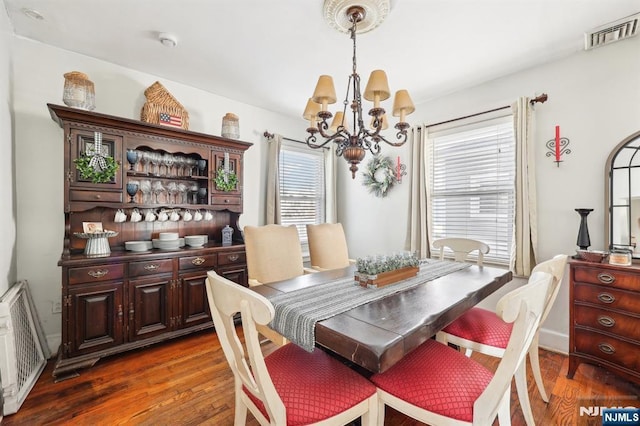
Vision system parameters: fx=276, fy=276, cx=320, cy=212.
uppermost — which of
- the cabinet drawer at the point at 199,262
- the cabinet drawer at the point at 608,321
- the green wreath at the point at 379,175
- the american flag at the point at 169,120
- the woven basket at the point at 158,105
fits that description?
the woven basket at the point at 158,105

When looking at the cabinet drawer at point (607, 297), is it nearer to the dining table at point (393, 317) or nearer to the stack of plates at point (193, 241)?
the dining table at point (393, 317)

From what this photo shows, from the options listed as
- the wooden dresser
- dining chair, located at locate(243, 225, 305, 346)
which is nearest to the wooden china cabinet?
dining chair, located at locate(243, 225, 305, 346)

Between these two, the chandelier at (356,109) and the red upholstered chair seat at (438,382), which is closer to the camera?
the red upholstered chair seat at (438,382)

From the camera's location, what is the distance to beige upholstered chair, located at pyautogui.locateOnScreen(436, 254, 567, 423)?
4.84 feet

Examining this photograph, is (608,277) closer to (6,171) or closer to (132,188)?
(132,188)

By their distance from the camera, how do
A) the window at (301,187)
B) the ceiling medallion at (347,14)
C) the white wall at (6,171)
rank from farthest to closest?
the window at (301,187) → the white wall at (6,171) → the ceiling medallion at (347,14)

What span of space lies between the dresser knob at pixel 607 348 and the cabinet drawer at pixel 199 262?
3207 millimetres

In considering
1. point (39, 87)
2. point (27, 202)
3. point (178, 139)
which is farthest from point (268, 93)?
point (27, 202)

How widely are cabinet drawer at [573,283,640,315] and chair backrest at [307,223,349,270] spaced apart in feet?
6.06

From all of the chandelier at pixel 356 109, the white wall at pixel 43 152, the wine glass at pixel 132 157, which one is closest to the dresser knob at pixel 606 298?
the chandelier at pixel 356 109

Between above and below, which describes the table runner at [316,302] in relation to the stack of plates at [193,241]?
below

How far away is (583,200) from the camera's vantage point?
2.39 m

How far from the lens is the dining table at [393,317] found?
0.98 metres

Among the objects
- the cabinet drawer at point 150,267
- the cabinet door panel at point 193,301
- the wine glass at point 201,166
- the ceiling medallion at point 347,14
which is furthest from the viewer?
the wine glass at point 201,166
